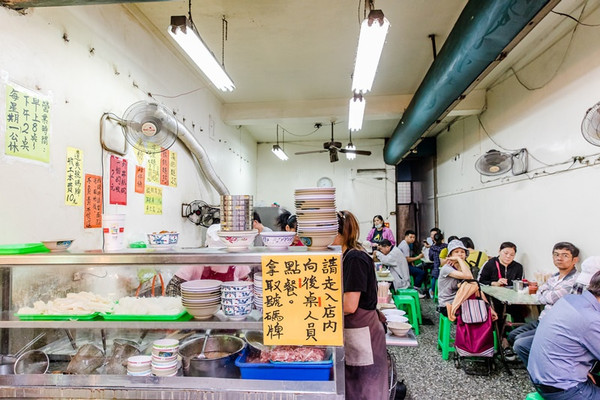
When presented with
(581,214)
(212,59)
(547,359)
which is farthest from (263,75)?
(547,359)

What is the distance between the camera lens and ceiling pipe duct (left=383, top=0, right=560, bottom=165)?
7.76 feet

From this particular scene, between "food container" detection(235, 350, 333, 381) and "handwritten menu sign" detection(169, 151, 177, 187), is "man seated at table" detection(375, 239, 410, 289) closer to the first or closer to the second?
"handwritten menu sign" detection(169, 151, 177, 187)

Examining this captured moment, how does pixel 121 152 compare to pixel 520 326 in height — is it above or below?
above

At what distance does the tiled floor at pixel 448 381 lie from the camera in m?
3.16

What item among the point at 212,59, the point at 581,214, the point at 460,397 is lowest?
the point at 460,397

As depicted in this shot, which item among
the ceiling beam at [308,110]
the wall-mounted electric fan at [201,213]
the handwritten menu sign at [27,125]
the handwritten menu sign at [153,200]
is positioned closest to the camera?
the handwritten menu sign at [27,125]

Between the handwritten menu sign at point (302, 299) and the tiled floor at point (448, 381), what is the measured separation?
2.32 m

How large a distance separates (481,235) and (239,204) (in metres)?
5.81

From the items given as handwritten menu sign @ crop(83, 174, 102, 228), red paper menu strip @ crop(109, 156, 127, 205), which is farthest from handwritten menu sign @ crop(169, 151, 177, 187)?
handwritten menu sign @ crop(83, 174, 102, 228)

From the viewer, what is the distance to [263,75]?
203 inches

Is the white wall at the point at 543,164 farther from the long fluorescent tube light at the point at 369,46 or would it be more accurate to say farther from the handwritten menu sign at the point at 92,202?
the handwritten menu sign at the point at 92,202

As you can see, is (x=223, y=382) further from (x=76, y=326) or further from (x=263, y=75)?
(x=263, y=75)

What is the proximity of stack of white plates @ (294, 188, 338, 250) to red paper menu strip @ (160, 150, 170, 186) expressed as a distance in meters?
2.86

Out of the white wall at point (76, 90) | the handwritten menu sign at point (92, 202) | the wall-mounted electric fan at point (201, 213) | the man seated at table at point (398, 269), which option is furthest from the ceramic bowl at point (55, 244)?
the man seated at table at point (398, 269)
